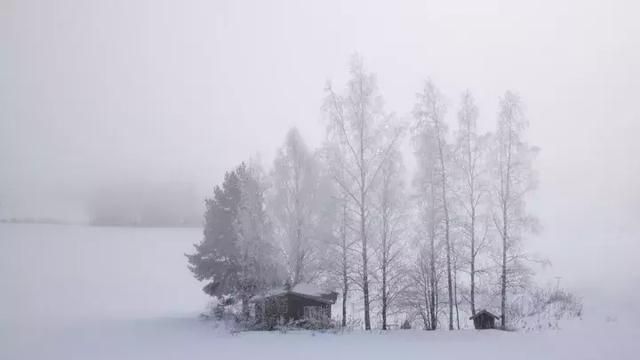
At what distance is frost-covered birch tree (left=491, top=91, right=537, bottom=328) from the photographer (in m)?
20.5

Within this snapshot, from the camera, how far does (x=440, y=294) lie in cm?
2088

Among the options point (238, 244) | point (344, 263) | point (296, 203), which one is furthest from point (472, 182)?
point (238, 244)

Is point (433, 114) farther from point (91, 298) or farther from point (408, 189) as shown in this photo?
point (91, 298)

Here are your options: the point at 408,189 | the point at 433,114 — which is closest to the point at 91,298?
the point at 408,189

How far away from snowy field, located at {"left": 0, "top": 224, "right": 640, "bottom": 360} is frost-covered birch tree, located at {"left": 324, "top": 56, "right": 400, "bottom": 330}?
5163mm

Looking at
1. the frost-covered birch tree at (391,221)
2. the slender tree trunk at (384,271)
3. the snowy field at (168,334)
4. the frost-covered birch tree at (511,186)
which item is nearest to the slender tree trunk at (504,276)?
the frost-covered birch tree at (511,186)

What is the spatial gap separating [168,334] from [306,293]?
7016 millimetres

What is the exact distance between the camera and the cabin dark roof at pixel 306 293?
73.4 ft

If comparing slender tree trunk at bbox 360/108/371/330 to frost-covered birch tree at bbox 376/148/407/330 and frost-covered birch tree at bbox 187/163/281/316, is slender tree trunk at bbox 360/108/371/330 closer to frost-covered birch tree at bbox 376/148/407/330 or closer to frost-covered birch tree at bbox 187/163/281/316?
frost-covered birch tree at bbox 376/148/407/330

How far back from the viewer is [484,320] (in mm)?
20656

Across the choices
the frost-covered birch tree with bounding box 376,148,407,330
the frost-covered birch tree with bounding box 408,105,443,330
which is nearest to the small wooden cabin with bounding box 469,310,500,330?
the frost-covered birch tree with bounding box 408,105,443,330

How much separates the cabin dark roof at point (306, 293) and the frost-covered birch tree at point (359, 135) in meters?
2.99

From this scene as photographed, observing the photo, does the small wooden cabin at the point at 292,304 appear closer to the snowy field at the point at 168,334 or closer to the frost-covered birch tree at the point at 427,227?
the snowy field at the point at 168,334

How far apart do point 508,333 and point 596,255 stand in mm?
30598
